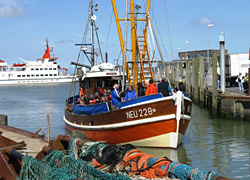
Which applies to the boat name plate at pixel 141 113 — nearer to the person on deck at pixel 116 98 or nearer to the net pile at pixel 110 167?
the person on deck at pixel 116 98

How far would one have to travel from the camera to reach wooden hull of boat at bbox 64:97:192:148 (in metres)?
14.2

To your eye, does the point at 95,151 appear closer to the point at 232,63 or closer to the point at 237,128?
the point at 237,128

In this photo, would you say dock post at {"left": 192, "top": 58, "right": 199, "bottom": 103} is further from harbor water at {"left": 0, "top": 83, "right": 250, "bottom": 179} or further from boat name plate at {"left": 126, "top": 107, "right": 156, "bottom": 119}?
boat name plate at {"left": 126, "top": 107, "right": 156, "bottom": 119}

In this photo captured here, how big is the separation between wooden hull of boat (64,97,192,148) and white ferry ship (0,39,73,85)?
106 meters

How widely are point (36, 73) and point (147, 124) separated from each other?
110597 mm

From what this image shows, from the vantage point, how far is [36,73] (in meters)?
121

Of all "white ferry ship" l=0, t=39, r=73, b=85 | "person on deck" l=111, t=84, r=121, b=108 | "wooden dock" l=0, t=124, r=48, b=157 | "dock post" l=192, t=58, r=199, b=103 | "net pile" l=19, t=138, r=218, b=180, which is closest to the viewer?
"net pile" l=19, t=138, r=218, b=180

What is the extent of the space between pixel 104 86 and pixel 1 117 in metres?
5.59

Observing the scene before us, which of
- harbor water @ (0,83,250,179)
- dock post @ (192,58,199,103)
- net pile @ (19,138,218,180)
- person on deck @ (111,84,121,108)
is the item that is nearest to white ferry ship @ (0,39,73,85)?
dock post @ (192,58,199,103)

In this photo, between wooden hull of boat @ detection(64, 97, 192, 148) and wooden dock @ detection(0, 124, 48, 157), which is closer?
→ wooden dock @ detection(0, 124, 48, 157)

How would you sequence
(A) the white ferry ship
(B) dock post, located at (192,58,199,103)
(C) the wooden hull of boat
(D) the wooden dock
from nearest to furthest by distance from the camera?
(D) the wooden dock < (C) the wooden hull of boat < (B) dock post, located at (192,58,199,103) < (A) the white ferry ship

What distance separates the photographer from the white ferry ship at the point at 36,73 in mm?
120000

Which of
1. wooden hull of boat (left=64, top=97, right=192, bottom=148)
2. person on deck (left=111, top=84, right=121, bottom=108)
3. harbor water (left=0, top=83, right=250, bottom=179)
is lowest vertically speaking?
harbor water (left=0, top=83, right=250, bottom=179)

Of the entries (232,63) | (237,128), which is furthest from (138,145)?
(232,63)
